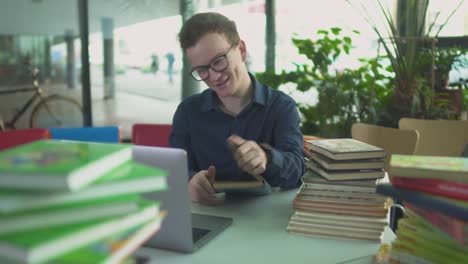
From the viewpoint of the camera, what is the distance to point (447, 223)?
903 millimetres

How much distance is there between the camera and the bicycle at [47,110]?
4.45 m

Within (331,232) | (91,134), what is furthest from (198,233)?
(91,134)

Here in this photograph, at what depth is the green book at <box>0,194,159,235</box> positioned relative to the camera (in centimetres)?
58

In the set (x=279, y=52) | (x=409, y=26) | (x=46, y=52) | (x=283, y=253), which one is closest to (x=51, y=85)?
(x=46, y=52)

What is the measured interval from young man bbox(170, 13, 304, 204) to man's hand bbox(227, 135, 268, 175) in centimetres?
20

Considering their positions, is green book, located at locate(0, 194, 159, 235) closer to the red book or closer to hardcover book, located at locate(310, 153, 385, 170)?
the red book

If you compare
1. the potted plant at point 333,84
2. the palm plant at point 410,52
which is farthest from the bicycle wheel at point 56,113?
the palm plant at point 410,52

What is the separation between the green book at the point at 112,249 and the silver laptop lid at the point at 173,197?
290mm

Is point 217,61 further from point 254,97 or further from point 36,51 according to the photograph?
point 36,51

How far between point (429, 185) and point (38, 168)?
77 cm

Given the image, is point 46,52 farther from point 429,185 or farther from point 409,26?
point 429,185

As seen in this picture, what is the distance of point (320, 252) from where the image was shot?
3.86 feet

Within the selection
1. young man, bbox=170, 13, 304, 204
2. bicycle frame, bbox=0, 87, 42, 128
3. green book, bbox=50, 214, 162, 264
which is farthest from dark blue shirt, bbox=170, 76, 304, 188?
bicycle frame, bbox=0, 87, 42, 128

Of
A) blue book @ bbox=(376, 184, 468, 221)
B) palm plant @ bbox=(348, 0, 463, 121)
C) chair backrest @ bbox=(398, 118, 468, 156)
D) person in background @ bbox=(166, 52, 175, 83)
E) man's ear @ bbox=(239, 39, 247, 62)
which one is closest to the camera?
blue book @ bbox=(376, 184, 468, 221)
